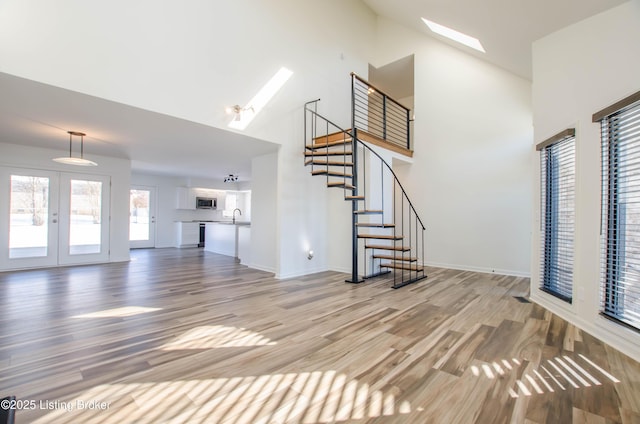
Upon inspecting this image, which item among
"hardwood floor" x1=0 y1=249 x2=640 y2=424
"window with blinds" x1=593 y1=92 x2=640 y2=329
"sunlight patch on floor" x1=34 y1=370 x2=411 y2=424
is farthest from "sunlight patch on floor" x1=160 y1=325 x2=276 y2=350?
"window with blinds" x1=593 y1=92 x2=640 y2=329

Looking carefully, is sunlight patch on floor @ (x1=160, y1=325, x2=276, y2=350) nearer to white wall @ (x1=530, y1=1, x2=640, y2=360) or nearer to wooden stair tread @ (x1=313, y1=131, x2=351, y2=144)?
white wall @ (x1=530, y1=1, x2=640, y2=360)

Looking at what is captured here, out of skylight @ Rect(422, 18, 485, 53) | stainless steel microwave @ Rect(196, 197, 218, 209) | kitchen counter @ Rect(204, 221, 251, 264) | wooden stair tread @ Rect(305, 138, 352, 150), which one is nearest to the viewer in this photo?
wooden stair tread @ Rect(305, 138, 352, 150)

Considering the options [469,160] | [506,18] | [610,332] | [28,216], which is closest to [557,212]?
[610,332]

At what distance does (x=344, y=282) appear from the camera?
4.75 meters

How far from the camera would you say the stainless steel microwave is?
10.2m

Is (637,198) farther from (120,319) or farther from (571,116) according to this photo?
(120,319)

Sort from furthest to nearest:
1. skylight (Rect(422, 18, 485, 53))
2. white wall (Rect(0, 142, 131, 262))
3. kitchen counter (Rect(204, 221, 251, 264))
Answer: kitchen counter (Rect(204, 221, 251, 264)), white wall (Rect(0, 142, 131, 262)), skylight (Rect(422, 18, 485, 53))

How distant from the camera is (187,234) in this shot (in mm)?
10008

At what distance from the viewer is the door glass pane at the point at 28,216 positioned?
5.39 metres

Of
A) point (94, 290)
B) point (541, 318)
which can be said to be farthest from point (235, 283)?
point (541, 318)

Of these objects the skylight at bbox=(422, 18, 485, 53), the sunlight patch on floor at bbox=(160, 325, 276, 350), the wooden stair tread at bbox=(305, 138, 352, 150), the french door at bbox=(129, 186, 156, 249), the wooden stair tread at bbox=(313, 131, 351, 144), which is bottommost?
the sunlight patch on floor at bbox=(160, 325, 276, 350)

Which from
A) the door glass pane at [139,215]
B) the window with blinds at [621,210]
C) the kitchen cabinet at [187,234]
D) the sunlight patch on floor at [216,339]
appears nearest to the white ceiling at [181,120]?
the window with blinds at [621,210]

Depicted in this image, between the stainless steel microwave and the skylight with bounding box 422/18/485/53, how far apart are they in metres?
8.43

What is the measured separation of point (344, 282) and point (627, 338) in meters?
3.20
